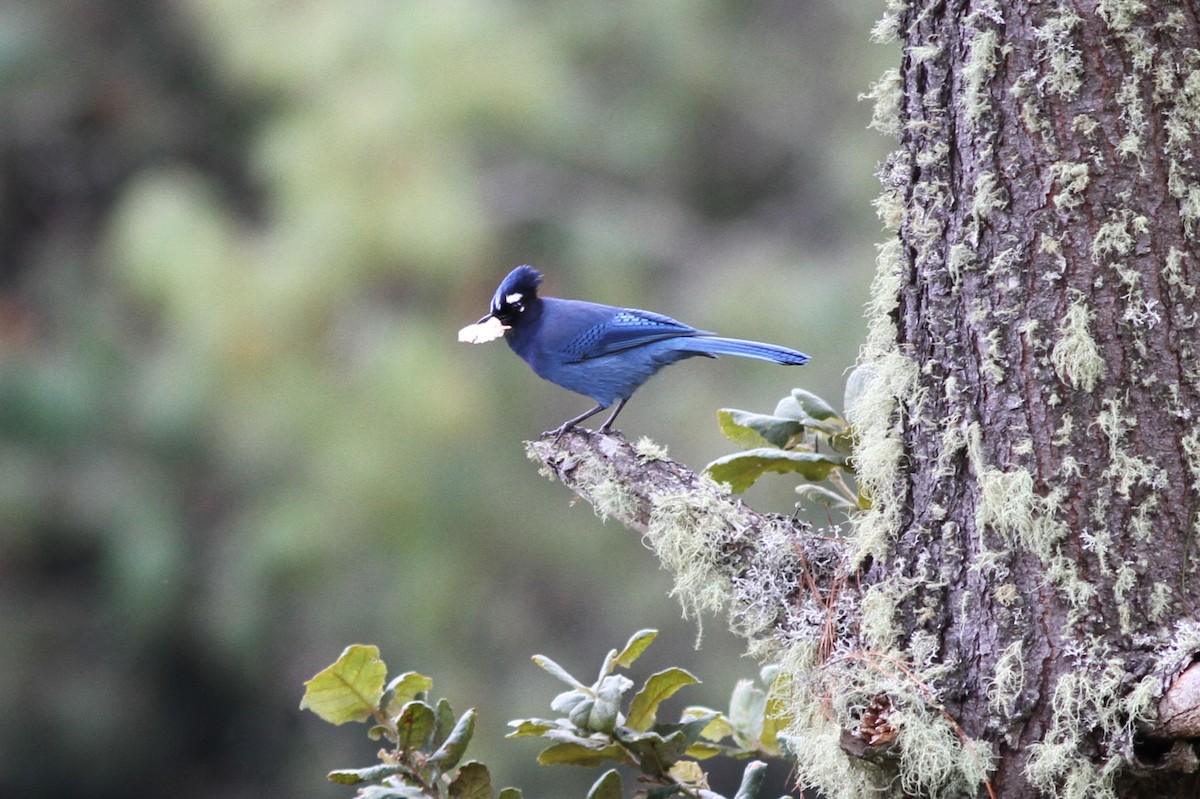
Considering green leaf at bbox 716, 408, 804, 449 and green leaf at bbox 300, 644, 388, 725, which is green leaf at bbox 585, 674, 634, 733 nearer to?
green leaf at bbox 300, 644, 388, 725

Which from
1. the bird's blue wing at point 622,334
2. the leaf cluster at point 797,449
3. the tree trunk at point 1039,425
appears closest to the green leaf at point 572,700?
the tree trunk at point 1039,425

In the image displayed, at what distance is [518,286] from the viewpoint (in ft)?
13.4

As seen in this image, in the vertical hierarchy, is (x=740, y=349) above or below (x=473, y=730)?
above

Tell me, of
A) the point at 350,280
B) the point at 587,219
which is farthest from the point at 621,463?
the point at 587,219

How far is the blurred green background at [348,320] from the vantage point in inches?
269

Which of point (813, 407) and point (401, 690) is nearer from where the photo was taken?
point (401, 690)

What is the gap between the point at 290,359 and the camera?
22.8ft

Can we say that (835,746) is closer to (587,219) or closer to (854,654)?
(854,654)

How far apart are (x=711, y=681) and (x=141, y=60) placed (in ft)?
17.7

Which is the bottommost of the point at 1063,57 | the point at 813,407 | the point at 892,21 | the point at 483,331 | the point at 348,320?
the point at 813,407

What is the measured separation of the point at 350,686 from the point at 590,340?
2.09 m

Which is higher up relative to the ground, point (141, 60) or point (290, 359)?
point (141, 60)

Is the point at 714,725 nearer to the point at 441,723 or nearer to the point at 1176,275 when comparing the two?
the point at 441,723

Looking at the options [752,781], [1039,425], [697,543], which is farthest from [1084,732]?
[697,543]
